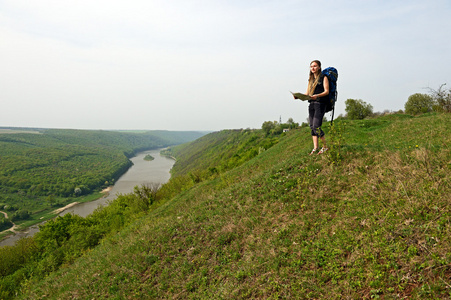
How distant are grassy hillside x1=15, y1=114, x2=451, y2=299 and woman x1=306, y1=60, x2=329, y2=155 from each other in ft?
2.22

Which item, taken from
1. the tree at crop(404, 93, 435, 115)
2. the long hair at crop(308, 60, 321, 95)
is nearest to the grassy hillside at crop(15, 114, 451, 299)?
the long hair at crop(308, 60, 321, 95)

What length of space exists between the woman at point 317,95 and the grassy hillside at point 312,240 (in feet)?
2.22

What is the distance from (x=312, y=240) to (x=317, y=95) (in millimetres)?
5226

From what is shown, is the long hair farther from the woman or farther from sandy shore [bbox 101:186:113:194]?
sandy shore [bbox 101:186:113:194]

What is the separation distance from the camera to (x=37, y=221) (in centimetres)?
8800

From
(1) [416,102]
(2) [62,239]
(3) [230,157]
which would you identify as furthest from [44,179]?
(1) [416,102]

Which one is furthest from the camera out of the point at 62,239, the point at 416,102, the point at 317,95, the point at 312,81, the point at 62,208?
the point at 62,208

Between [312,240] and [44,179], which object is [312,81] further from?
[44,179]

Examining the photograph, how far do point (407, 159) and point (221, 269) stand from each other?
Result: 264 inches

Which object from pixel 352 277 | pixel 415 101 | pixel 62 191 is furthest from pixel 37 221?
pixel 415 101

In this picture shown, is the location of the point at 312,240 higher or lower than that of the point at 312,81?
lower

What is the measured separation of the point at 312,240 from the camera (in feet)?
18.2

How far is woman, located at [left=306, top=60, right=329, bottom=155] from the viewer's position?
309 inches

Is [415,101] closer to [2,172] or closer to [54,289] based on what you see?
[54,289]
